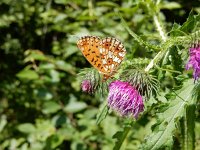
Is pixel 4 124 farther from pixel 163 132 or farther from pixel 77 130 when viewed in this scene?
pixel 163 132

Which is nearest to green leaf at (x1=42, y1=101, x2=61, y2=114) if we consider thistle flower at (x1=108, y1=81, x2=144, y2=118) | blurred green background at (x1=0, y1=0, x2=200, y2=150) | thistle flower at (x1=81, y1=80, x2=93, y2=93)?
blurred green background at (x1=0, y1=0, x2=200, y2=150)

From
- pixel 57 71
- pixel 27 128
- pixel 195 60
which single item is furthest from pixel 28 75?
pixel 195 60

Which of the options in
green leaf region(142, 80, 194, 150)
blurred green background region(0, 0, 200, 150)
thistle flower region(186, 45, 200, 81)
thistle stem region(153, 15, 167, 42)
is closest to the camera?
thistle flower region(186, 45, 200, 81)

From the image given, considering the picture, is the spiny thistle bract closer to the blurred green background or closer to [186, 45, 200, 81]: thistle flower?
[186, 45, 200, 81]: thistle flower

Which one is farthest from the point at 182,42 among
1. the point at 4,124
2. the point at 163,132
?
the point at 4,124

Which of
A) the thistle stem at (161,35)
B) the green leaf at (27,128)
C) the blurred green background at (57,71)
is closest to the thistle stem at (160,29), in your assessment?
the thistle stem at (161,35)

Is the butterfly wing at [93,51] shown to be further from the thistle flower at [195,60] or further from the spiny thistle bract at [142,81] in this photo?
the thistle flower at [195,60]

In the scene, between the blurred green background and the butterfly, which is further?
the blurred green background
